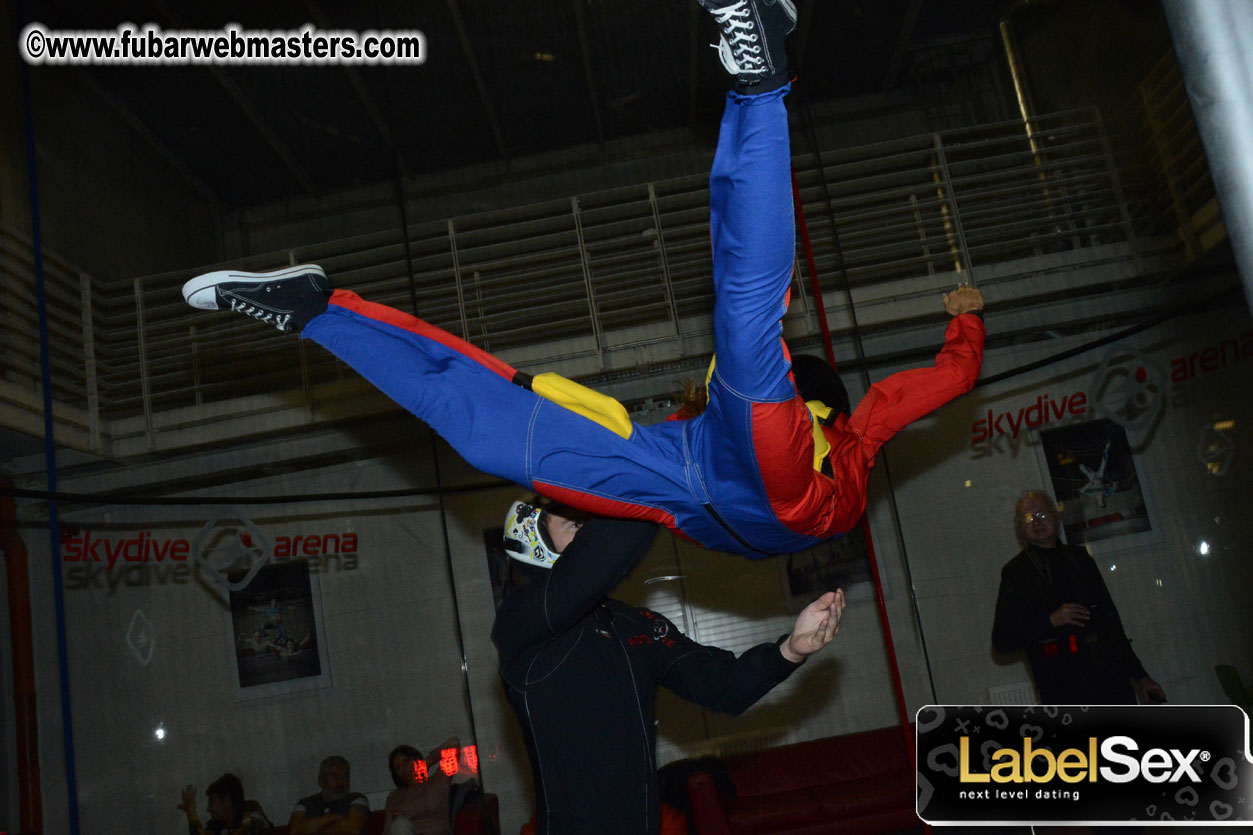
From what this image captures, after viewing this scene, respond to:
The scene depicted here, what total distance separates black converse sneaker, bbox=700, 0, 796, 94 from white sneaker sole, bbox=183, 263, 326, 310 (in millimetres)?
996

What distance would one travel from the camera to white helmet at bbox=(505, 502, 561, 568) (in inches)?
70.8

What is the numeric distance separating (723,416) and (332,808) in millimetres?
2433

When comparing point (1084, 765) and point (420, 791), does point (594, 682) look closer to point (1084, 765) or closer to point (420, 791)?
point (1084, 765)

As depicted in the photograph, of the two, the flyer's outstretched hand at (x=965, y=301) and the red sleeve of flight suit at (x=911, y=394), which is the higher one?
the flyer's outstretched hand at (x=965, y=301)

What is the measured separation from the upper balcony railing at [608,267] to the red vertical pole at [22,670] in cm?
39

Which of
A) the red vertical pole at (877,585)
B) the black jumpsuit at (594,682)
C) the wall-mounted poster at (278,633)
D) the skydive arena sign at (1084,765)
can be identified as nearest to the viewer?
the skydive arena sign at (1084,765)

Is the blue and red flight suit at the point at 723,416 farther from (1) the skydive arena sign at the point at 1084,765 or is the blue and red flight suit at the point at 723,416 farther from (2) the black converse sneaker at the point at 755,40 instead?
(1) the skydive arena sign at the point at 1084,765

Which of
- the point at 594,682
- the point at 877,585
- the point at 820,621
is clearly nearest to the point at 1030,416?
the point at 877,585

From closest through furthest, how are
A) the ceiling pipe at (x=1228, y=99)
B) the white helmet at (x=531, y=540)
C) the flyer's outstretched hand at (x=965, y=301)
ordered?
the ceiling pipe at (x=1228, y=99) < the white helmet at (x=531, y=540) < the flyer's outstretched hand at (x=965, y=301)

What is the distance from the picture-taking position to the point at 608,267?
3.44 metres

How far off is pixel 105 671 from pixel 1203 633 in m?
3.82

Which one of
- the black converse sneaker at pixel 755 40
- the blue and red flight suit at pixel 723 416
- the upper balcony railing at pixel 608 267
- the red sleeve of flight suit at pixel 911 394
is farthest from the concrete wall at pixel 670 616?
the black converse sneaker at pixel 755 40

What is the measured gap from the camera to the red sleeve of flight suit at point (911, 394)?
6.40ft

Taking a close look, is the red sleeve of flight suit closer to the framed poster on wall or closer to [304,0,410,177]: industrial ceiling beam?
the framed poster on wall
